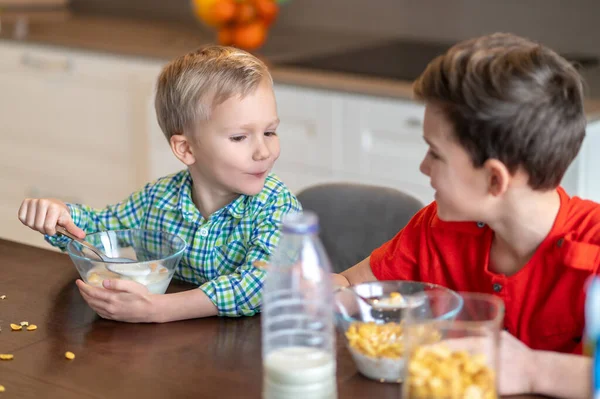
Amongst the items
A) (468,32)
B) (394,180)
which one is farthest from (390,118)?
(468,32)

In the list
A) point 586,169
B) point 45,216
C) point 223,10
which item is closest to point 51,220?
point 45,216

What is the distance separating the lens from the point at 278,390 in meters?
1.06

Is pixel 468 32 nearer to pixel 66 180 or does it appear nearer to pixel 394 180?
pixel 394 180

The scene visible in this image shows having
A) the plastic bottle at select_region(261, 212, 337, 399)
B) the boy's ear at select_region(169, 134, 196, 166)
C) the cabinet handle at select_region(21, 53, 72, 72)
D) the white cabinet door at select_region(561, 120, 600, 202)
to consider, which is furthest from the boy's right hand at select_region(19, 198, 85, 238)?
the cabinet handle at select_region(21, 53, 72, 72)

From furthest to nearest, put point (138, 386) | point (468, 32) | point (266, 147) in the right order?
point (468, 32), point (266, 147), point (138, 386)

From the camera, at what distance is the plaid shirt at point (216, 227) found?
4.92 ft

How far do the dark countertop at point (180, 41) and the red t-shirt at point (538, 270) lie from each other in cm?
114

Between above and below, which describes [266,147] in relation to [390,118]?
above

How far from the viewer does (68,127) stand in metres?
3.51

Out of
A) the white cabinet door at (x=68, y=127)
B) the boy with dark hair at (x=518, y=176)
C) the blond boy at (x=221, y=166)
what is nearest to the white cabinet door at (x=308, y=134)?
the white cabinet door at (x=68, y=127)

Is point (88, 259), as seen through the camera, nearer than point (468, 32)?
Yes

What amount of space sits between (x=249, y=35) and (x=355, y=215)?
1.39 m

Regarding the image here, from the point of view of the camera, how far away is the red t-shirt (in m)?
1.33

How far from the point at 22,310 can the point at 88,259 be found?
14 cm
